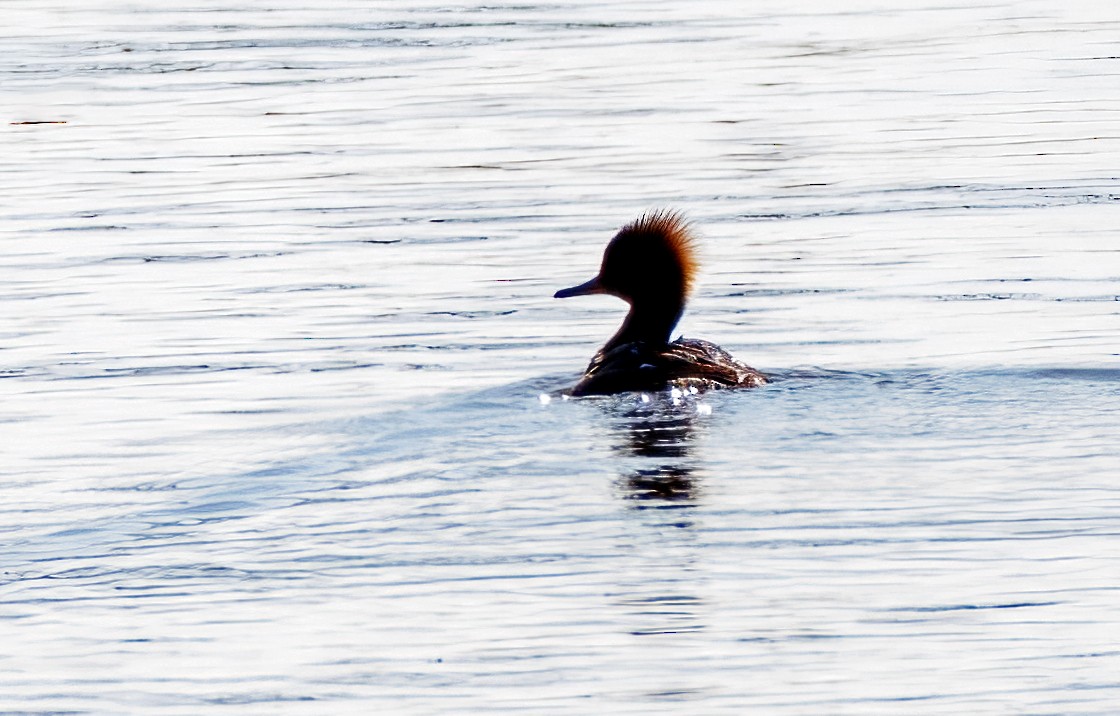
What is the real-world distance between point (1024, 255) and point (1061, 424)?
4187 millimetres

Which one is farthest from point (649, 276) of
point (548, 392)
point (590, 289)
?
point (548, 392)

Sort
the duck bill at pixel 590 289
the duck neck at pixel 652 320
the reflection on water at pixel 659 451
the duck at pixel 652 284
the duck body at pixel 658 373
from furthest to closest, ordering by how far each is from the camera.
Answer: the duck bill at pixel 590 289 < the duck neck at pixel 652 320 < the duck at pixel 652 284 < the duck body at pixel 658 373 < the reflection on water at pixel 659 451

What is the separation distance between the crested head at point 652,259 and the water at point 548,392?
0.50 m

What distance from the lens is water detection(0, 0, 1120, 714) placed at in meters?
6.73

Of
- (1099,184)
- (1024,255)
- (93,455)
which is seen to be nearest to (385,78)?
(1099,184)

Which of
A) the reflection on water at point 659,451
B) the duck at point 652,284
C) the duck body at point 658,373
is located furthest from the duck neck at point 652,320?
the reflection on water at point 659,451

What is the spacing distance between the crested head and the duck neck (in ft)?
0.20

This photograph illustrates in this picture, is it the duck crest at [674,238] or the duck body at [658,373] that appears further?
the duck crest at [674,238]

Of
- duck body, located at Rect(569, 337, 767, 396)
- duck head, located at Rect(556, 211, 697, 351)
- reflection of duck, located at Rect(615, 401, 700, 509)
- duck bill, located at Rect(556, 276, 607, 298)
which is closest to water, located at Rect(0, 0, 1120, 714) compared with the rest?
reflection of duck, located at Rect(615, 401, 700, 509)

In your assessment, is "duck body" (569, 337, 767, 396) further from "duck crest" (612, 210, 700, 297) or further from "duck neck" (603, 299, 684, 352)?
"duck crest" (612, 210, 700, 297)

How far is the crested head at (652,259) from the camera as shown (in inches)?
426

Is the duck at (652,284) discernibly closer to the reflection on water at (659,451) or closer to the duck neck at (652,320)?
the duck neck at (652,320)

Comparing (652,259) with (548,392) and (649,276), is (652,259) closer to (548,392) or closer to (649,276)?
(649,276)

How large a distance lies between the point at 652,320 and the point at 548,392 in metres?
0.92
